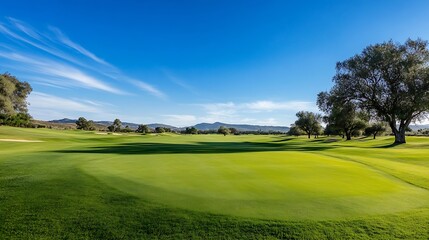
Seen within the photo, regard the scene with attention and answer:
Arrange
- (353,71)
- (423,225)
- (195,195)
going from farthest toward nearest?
(353,71) < (195,195) < (423,225)

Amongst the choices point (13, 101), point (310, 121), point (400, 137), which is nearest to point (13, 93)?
point (13, 101)

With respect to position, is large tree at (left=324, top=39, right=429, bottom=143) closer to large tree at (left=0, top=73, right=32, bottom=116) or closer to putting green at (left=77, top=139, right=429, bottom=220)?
putting green at (left=77, top=139, right=429, bottom=220)

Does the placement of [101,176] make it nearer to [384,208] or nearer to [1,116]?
[384,208]

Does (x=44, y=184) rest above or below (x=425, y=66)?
below

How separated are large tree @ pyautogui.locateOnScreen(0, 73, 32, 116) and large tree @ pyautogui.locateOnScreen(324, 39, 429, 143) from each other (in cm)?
6335

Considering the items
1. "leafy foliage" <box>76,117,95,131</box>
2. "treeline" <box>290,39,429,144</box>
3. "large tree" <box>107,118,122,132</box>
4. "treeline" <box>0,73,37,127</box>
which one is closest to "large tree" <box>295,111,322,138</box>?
"treeline" <box>290,39,429,144</box>

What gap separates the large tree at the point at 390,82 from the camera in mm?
36875

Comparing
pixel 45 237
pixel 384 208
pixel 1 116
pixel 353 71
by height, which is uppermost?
pixel 353 71

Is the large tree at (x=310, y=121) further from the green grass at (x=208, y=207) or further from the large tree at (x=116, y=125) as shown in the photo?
the green grass at (x=208, y=207)

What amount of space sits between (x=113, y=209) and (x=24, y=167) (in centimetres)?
857

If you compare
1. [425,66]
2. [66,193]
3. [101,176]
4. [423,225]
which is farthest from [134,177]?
[425,66]

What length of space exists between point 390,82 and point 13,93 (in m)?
77.0

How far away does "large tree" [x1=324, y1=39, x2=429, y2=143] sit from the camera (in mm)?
36875

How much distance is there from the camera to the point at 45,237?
566 cm
